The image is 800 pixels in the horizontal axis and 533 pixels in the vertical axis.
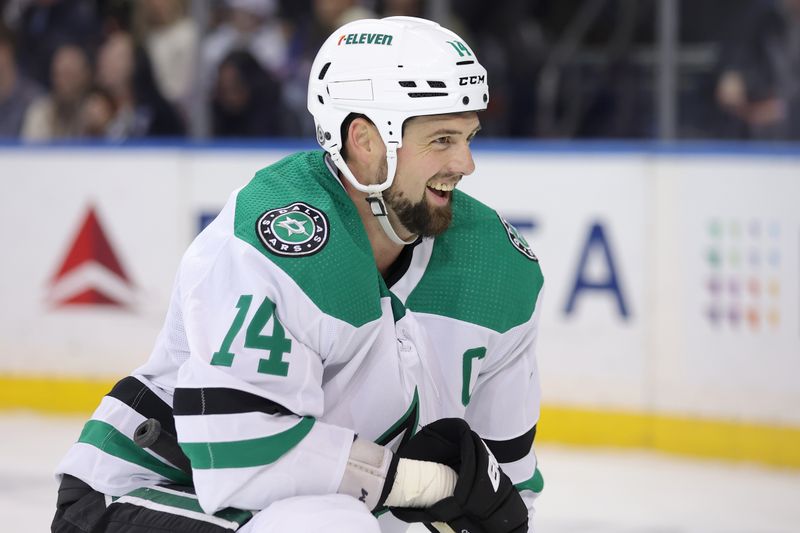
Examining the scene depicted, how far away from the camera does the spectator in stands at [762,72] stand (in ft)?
14.9

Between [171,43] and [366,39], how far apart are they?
11.2 feet

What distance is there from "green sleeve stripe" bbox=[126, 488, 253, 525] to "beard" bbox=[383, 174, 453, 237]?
54cm

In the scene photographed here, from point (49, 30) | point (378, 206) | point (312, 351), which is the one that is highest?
point (49, 30)

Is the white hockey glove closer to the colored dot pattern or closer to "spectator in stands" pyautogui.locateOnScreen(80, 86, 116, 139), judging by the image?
the colored dot pattern

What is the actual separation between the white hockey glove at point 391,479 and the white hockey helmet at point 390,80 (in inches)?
15.4

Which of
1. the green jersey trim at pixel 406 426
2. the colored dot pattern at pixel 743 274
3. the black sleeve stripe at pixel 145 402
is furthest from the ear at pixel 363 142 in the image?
the colored dot pattern at pixel 743 274

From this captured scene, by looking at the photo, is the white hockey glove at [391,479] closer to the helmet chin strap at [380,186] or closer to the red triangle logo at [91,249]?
the helmet chin strap at [380,186]

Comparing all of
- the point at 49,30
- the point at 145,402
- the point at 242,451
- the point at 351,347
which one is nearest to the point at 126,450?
the point at 145,402

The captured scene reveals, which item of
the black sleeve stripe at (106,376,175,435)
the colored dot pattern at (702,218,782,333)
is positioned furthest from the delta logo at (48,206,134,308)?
the black sleeve stripe at (106,376,175,435)

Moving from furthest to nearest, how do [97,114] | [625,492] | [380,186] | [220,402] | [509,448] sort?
1. [97,114]
2. [625,492]
3. [509,448]
4. [380,186]
5. [220,402]

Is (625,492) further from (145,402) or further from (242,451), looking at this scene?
(242,451)

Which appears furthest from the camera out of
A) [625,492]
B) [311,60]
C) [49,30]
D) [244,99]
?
[49,30]

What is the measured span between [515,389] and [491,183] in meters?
2.55

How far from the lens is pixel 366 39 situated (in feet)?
6.93
